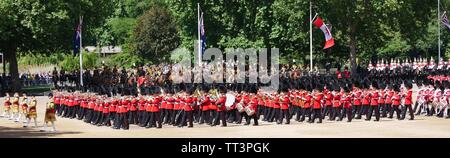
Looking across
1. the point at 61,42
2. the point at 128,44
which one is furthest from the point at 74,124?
the point at 128,44

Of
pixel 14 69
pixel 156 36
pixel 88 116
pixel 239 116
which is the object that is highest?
pixel 156 36

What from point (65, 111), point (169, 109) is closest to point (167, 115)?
point (169, 109)

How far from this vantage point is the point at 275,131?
2844 centimetres

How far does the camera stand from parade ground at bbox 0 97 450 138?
26922 millimetres

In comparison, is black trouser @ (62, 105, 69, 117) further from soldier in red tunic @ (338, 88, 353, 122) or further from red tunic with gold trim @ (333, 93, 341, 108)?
soldier in red tunic @ (338, 88, 353, 122)

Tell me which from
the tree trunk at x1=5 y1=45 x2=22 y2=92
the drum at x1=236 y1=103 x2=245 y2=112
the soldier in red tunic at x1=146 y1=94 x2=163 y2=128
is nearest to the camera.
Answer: the soldier in red tunic at x1=146 y1=94 x2=163 y2=128

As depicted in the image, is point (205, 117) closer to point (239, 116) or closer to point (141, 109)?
point (239, 116)

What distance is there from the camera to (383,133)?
88.6 feet

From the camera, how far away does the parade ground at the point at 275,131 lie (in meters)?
26.9

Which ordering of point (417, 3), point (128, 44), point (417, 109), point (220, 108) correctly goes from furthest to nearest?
point (128, 44), point (417, 3), point (417, 109), point (220, 108)

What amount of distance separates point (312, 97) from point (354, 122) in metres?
1.71

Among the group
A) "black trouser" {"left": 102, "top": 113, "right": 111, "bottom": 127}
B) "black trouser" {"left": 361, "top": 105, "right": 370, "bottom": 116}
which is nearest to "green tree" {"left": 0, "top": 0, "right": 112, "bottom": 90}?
"black trouser" {"left": 102, "top": 113, "right": 111, "bottom": 127}

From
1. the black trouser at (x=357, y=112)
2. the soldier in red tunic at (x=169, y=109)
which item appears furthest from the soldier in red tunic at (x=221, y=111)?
the black trouser at (x=357, y=112)

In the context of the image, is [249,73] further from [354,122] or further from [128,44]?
[128,44]
